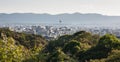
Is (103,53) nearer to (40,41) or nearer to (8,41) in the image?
(8,41)

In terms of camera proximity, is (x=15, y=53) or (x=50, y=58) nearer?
(x=15, y=53)

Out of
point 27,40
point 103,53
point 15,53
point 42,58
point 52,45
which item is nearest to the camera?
point 15,53

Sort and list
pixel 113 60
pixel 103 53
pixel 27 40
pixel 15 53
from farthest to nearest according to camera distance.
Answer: pixel 27 40 → pixel 103 53 → pixel 15 53 → pixel 113 60

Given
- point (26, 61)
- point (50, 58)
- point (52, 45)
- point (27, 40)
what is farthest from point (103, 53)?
point (27, 40)

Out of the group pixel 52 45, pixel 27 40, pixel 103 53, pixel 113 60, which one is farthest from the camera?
pixel 27 40

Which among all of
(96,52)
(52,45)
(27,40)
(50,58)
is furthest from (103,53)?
(27,40)

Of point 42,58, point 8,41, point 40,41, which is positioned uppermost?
point 8,41

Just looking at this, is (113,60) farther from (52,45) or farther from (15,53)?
(52,45)

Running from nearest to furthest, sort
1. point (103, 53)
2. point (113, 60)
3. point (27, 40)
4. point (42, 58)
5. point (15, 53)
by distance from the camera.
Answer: point (113, 60), point (15, 53), point (103, 53), point (42, 58), point (27, 40)

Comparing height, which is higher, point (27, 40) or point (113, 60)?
point (113, 60)
